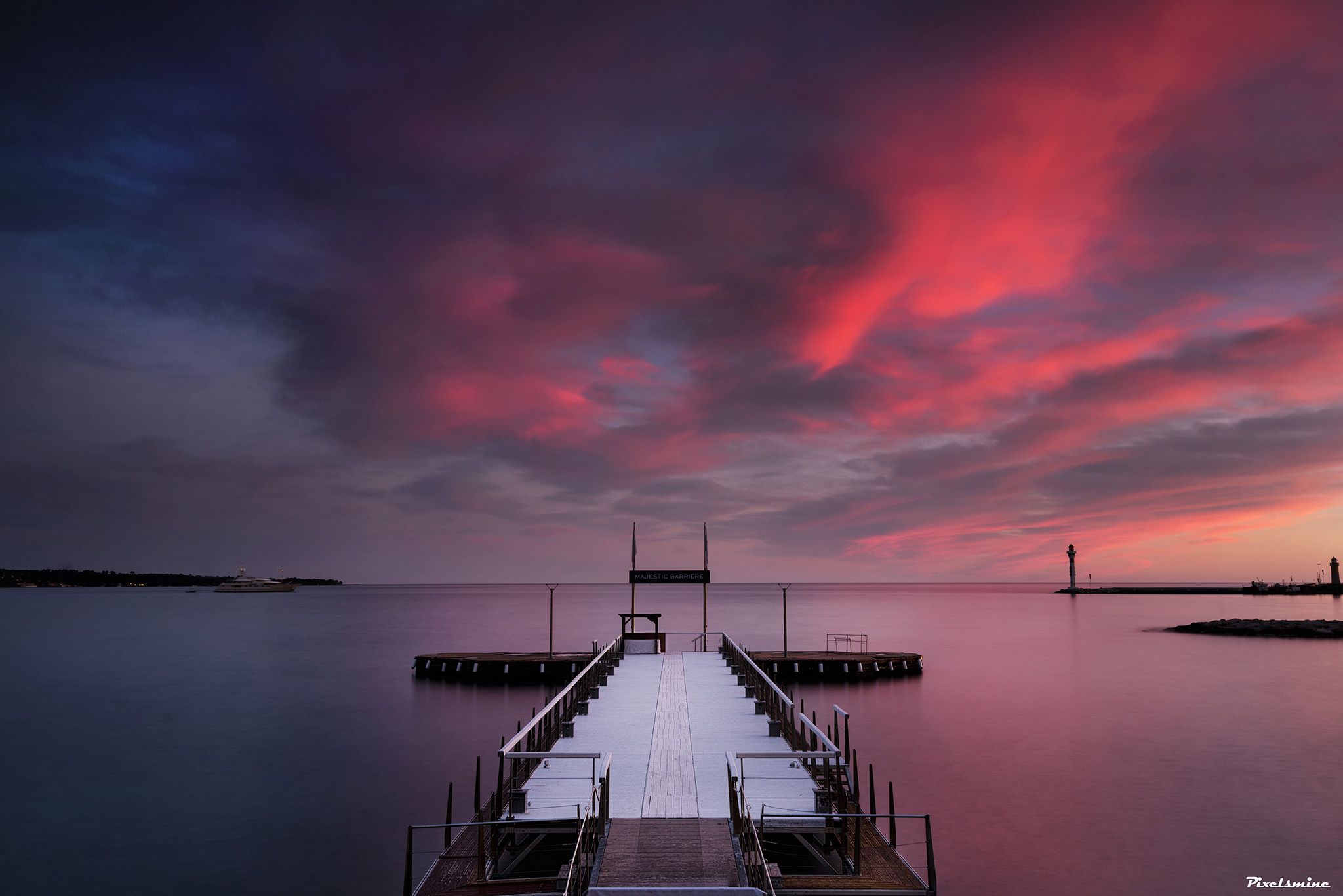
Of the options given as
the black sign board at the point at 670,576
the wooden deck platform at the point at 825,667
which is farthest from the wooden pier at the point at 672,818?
the wooden deck platform at the point at 825,667

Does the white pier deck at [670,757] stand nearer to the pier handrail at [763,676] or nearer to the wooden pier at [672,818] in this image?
the wooden pier at [672,818]

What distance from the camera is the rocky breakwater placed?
337ft

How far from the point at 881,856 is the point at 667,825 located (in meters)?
3.89

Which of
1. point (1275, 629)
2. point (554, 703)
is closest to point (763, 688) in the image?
point (554, 703)

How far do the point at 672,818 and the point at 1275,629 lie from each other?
387 ft

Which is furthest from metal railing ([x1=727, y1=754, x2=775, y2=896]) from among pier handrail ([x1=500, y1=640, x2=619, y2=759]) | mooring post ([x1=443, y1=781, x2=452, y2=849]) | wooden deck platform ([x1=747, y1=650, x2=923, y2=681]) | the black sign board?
wooden deck platform ([x1=747, y1=650, x2=923, y2=681])

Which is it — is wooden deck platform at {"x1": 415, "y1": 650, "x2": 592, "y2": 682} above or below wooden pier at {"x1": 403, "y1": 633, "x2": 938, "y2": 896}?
below

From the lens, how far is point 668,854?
522 inches

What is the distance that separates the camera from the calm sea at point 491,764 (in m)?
22.9

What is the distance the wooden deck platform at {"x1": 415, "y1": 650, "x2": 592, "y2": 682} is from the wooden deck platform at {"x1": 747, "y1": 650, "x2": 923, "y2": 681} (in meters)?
11.8

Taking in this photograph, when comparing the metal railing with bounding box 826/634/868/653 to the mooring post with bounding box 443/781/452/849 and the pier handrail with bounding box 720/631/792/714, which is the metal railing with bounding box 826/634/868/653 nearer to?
the pier handrail with bounding box 720/631/792/714

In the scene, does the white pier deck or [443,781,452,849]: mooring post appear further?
the white pier deck

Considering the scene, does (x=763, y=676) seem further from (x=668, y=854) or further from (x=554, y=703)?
(x=668, y=854)

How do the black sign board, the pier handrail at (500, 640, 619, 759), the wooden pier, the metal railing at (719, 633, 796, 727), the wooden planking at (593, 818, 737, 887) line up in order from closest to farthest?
the wooden planking at (593, 818, 737, 887) < the wooden pier < the pier handrail at (500, 640, 619, 759) < the metal railing at (719, 633, 796, 727) < the black sign board
